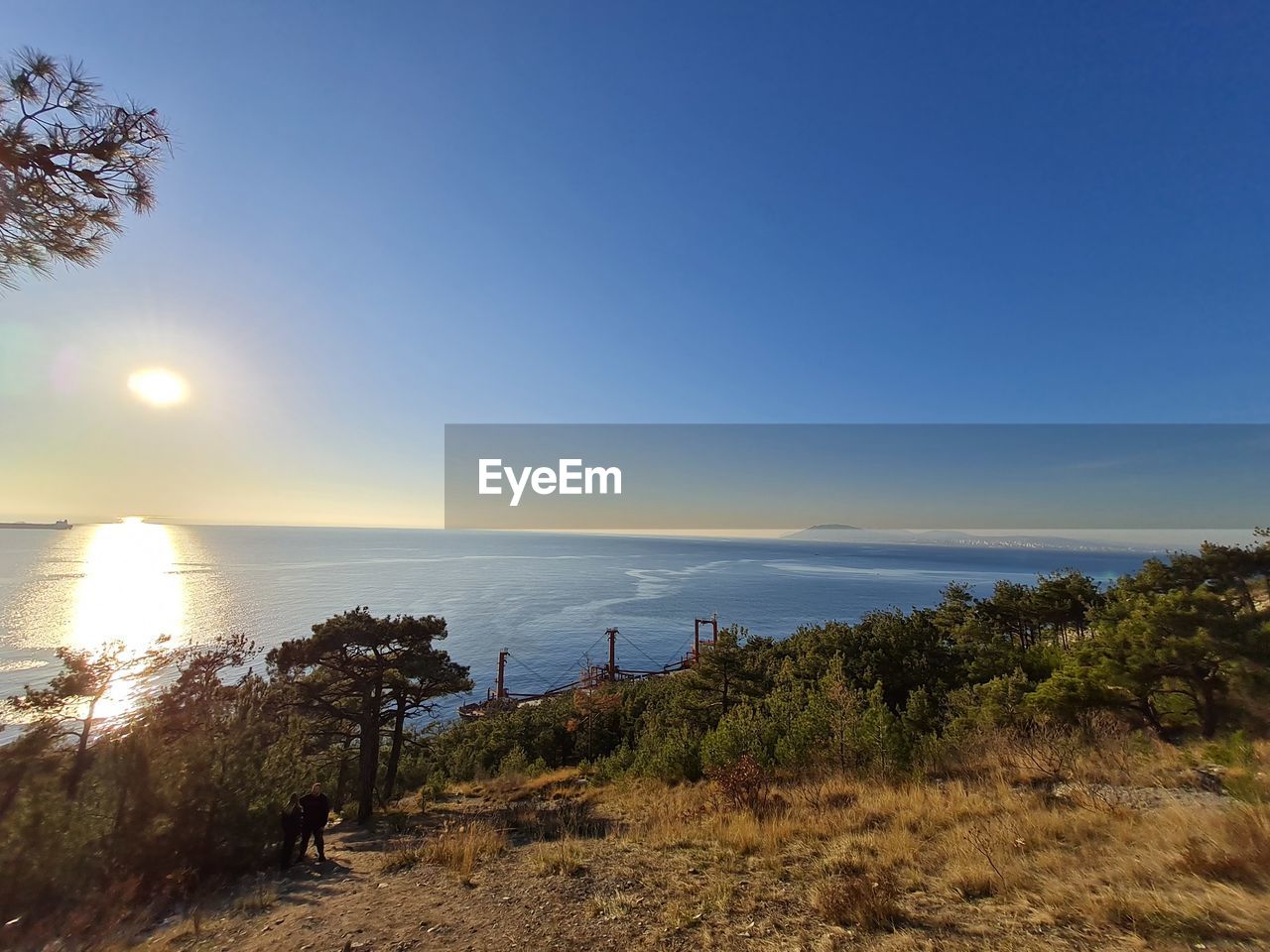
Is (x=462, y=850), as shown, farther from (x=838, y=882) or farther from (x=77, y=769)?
(x=77, y=769)

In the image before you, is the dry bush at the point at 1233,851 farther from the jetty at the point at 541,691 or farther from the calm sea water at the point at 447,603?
the calm sea water at the point at 447,603

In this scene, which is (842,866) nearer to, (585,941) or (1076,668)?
(585,941)

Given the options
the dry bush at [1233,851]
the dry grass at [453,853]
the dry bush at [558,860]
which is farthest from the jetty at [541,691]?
the dry bush at [1233,851]

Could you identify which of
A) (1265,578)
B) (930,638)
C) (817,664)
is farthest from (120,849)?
(1265,578)

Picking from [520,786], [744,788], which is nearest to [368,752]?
[520,786]

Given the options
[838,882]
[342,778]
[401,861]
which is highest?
[838,882]
